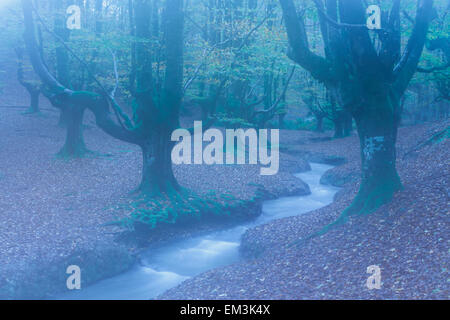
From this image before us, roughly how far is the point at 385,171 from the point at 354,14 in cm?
303

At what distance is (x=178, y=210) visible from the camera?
1039cm

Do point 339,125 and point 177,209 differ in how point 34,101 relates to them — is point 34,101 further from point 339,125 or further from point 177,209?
point 339,125

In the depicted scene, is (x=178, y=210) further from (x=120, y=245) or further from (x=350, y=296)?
(x=350, y=296)

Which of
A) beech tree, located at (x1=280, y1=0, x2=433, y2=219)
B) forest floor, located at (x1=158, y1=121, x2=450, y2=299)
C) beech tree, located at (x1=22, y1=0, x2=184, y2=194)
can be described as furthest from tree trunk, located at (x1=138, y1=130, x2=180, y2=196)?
beech tree, located at (x1=280, y1=0, x2=433, y2=219)

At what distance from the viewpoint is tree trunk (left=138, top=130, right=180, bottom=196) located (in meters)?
10.7

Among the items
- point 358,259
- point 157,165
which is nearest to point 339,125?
point 157,165

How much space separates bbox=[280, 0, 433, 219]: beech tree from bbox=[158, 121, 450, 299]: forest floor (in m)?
0.59

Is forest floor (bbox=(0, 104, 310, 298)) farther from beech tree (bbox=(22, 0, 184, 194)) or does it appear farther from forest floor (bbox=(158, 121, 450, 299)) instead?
forest floor (bbox=(158, 121, 450, 299))

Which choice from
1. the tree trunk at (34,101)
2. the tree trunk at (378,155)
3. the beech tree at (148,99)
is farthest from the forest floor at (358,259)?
the tree trunk at (34,101)

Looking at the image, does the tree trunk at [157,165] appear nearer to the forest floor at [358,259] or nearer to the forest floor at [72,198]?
the forest floor at [72,198]

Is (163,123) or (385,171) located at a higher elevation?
(163,123)

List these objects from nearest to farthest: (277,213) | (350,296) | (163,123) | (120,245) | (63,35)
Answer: (350,296)
(120,245)
(163,123)
(277,213)
(63,35)

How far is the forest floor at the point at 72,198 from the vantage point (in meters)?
7.43

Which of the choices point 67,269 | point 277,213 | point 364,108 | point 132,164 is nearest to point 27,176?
point 132,164
